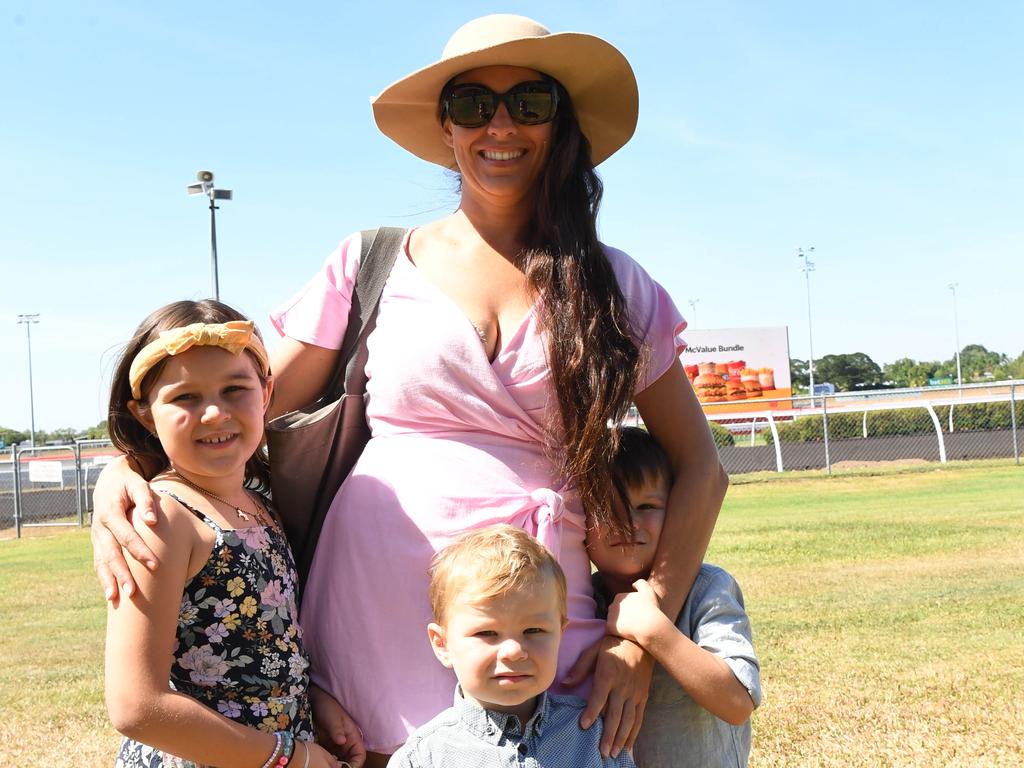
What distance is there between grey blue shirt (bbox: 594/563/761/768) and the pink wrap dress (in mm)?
207

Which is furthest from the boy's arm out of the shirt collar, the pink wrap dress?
the shirt collar

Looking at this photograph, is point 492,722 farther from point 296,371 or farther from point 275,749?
point 296,371

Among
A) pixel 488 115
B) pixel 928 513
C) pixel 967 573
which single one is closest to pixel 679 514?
pixel 488 115

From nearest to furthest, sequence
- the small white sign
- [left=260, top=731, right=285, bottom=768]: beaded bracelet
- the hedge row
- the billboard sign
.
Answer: [left=260, top=731, right=285, bottom=768]: beaded bracelet, the small white sign, the hedge row, the billboard sign

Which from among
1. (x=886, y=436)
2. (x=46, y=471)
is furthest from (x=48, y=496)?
(x=886, y=436)

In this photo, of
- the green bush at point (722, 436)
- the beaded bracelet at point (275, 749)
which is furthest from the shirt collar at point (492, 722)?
the green bush at point (722, 436)

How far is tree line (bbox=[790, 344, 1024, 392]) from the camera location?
93938 millimetres

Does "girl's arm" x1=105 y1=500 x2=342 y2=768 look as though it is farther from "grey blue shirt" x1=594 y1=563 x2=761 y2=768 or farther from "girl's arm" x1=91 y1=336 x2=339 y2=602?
"grey blue shirt" x1=594 y1=563 x2=761 y2=768

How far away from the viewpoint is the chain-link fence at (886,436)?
22328 millimetres

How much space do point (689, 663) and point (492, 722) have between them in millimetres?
448

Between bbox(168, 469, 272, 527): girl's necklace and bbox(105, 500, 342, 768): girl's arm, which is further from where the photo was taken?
bbox(168, 469, 272, 527): girl's necklace

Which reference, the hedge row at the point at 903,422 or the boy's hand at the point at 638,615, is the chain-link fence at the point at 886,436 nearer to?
the hedge row at the point at 903,422

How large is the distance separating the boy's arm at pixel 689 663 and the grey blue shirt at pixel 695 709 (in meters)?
0.06

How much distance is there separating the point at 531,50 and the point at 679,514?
1.19 metres
